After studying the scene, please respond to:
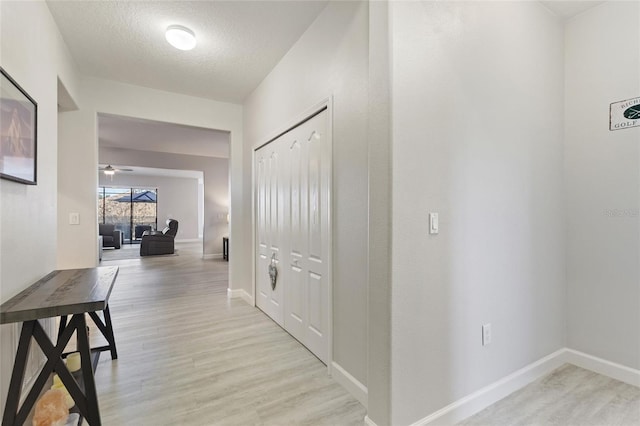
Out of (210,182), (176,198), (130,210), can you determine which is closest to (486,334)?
Answer: (210,182)

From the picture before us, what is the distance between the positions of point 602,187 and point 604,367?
1.37 metres

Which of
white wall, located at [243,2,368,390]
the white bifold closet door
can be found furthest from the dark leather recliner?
white wall, located at [243,2,368,390]

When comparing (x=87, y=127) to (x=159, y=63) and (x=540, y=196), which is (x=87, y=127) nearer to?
(x=159, y=63)

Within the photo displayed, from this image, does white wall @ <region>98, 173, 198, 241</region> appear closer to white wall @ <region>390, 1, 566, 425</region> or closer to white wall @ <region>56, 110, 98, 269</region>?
white wall @ <region>56, 110, 98, 269</region>

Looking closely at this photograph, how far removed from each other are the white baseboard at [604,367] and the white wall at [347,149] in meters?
1.83

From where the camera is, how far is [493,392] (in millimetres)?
1820

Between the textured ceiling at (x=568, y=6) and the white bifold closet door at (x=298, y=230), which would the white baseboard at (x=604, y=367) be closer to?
the white bifold closet door at (x=298, y=230)

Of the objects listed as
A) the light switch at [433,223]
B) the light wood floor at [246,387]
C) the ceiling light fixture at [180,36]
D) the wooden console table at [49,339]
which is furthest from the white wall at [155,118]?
the light switch at [433,223]

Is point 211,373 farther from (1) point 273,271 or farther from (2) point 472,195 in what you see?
(2) point 472,195

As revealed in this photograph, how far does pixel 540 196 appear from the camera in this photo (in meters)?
2.18

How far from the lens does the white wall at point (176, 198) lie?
1116cm

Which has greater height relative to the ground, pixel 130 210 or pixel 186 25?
pixel 186 25

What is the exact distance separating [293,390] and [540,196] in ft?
7.59

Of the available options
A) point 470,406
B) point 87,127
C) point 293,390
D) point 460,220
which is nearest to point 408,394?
point 470,406
